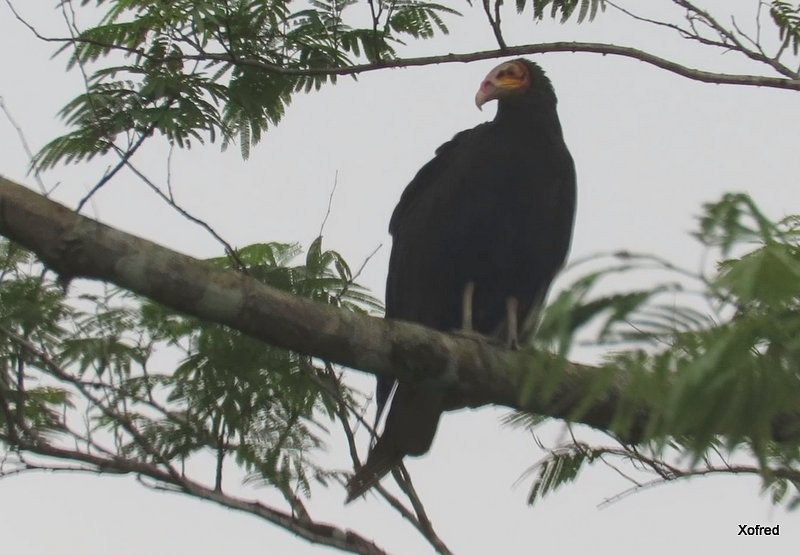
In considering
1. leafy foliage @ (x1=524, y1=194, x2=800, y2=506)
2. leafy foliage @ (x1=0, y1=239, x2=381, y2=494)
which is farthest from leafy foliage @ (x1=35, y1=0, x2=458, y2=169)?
leafy foliage @ (x1=524, y1=194, x2=800, y2=506)

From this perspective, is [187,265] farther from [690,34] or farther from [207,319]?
[690,34]

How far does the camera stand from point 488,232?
4.50 metres

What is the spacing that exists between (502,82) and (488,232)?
102 cm

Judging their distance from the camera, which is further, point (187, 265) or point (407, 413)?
point (407, 413)

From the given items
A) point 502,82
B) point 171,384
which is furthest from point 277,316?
point 502,82

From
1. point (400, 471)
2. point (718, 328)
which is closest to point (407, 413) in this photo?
point (400, 471)

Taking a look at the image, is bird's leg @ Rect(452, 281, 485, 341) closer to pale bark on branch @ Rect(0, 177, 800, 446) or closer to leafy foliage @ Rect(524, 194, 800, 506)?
pale bark on branch @ Rect(0, 177, 800, 446)

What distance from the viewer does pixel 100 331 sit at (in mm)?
3455

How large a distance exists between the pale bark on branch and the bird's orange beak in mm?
2283

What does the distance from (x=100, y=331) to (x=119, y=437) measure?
32 cm

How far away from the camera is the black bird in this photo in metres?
4.52

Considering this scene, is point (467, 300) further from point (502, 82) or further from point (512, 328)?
point (502, 82)

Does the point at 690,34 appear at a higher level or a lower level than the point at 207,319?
higher

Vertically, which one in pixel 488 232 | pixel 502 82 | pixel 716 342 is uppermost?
pixel 502 82
